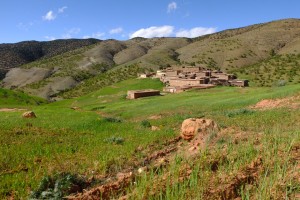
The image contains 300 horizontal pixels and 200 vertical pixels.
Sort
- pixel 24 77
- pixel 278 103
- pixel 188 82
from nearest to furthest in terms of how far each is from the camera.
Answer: pixel 278 103 → pixel 188 82 → pixel 24 77

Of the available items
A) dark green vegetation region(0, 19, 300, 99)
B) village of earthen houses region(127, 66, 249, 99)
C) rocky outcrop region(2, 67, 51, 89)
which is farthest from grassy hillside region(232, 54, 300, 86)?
rocky outcrop region(2, 67, 51, 89)

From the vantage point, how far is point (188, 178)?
27.9 feet

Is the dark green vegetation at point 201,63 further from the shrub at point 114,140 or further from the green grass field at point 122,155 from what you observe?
the shrub at point 114,140

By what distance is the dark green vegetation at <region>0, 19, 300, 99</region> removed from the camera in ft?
302

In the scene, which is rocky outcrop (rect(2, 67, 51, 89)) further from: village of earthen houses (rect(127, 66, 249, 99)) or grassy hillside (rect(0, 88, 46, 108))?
village of earthen houses (rect(127, 66, 249, 99))

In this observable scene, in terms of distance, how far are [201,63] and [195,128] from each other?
331 feet

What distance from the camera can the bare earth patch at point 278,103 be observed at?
91.6 feet

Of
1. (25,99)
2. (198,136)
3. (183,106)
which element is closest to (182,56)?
(25,99)

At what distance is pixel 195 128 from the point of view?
1580cm

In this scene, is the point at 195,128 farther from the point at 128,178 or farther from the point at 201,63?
the point at 201,63

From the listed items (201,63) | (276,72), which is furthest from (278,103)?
(201,63)

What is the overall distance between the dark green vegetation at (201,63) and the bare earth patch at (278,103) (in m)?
41.2

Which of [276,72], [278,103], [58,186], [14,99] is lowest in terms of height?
[14,99]

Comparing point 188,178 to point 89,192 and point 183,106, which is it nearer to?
point 89,192
